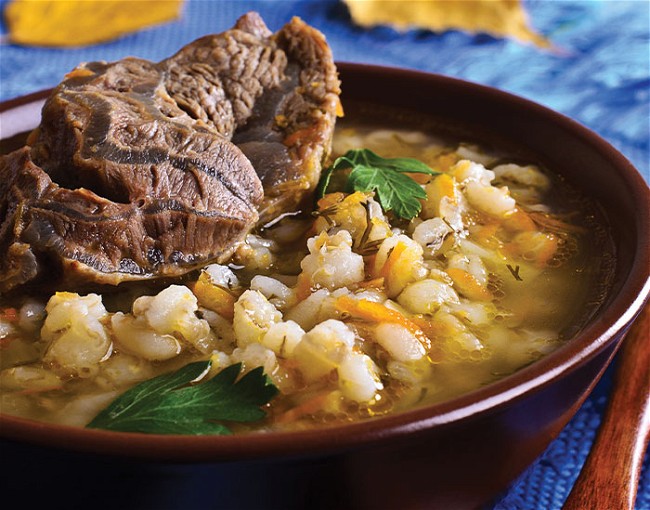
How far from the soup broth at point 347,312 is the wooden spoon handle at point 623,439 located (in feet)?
1.24

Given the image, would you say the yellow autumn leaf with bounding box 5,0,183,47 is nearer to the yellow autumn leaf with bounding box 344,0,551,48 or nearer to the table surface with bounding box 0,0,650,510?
the table surface with bounding box 0,0,650,510

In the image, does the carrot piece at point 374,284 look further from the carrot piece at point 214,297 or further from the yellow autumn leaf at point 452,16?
the yellow autumn leaf at point 452,16

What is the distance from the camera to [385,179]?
3010mm

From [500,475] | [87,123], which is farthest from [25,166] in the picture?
[500,475]

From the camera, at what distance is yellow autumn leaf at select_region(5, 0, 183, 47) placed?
5.33 meters

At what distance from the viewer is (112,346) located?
238 cm

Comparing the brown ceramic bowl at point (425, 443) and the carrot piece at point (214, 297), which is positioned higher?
the brown ceramic bowl at point (425, 443)

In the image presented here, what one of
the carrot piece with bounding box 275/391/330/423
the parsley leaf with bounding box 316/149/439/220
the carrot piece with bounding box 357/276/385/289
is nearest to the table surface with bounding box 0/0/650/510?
the parsley leaf with bounding box 316/149/439/220

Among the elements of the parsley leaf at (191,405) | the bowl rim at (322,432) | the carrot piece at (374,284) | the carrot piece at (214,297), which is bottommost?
the carrot piece at (214,297)

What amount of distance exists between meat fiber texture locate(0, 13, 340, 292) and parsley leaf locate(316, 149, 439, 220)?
103 mm

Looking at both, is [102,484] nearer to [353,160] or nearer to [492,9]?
[353,160]

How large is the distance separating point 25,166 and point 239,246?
666 millimetres

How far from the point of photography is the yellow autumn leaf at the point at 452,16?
17.9ft

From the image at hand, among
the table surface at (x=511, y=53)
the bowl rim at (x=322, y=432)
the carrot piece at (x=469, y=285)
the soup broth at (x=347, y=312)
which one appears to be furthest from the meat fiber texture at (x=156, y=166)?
the table surface at (x=511, y=53)
